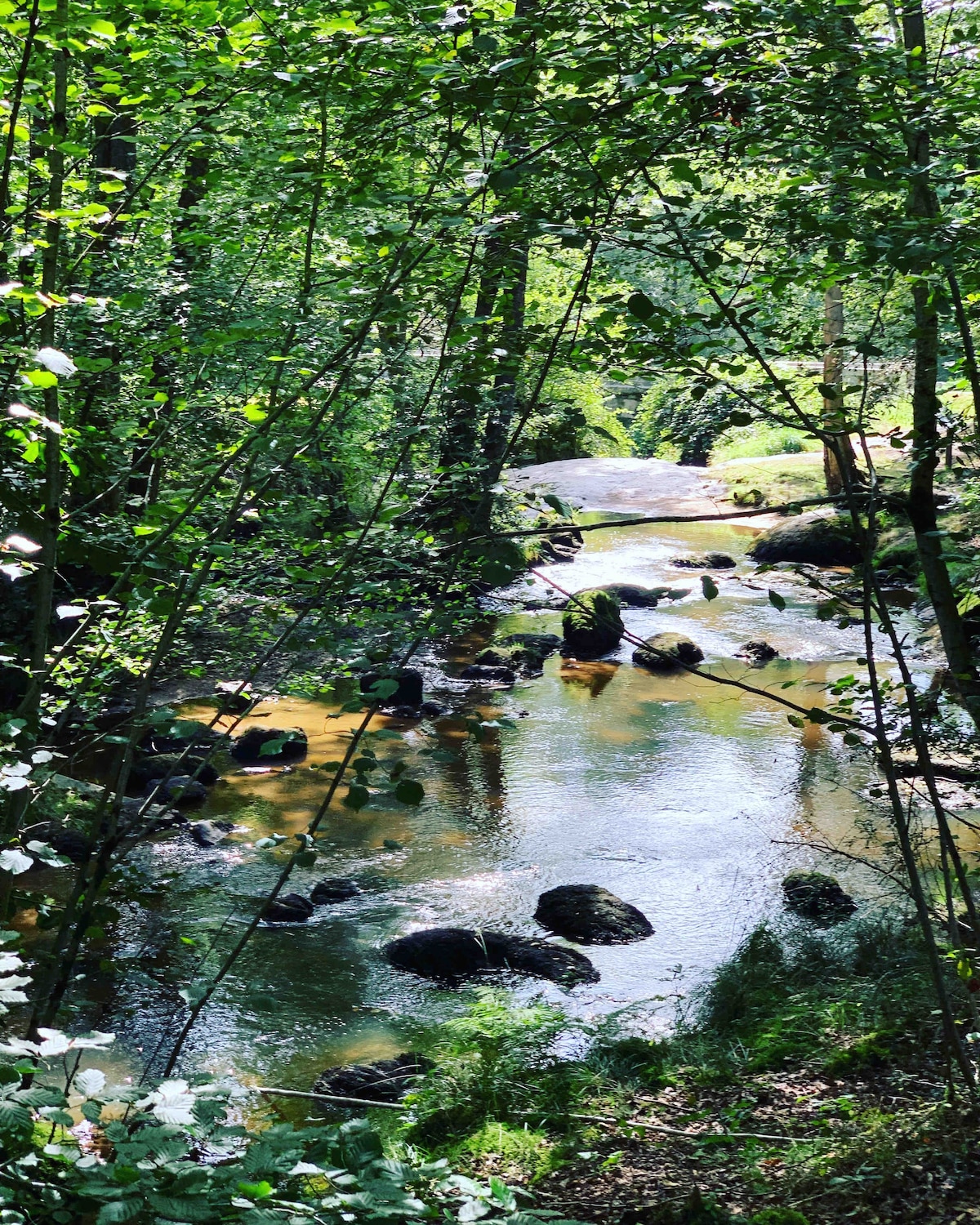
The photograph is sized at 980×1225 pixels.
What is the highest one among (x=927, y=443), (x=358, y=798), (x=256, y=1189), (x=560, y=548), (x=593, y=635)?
(x=927, y=443)

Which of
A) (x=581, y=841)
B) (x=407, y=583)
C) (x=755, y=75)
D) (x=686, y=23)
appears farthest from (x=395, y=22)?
(x=581, y=841)

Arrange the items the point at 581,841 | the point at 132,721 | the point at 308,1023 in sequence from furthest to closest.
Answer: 1. the point at 581,841
2. the point at 308,1023
3. the point at 132,721

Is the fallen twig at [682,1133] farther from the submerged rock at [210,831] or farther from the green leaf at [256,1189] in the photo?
the submerged rock at [210,831]

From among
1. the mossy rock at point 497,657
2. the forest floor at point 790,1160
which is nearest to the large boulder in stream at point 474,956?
the forest floor at point 790,1160

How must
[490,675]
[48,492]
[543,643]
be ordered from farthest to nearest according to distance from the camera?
[543,643] → [490,675] → [48,492]

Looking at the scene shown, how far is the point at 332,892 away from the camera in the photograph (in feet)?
27.0

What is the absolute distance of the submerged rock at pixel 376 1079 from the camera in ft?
18.2

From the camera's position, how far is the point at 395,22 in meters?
3.82

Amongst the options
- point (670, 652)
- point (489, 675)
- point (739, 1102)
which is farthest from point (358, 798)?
point (670, 652)

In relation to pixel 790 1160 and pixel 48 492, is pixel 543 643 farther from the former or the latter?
pixel 48 492

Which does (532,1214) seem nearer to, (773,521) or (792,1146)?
(792,1146)

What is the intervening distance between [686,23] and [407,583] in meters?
2.84

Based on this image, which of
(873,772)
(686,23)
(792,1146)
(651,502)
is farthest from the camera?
(651,502)

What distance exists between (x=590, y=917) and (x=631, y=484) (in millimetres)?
18746
